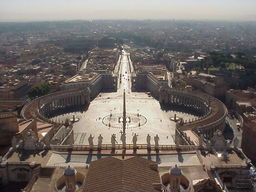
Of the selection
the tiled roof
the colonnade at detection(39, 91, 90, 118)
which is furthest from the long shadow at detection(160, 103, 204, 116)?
the tiled roof

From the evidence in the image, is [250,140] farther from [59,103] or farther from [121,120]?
[59,103]

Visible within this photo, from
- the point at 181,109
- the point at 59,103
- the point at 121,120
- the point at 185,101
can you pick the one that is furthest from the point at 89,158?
the point at 185,101

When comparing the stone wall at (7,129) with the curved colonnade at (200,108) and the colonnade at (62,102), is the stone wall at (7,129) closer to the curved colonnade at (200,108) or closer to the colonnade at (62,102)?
the curved colonnade at (200,108)

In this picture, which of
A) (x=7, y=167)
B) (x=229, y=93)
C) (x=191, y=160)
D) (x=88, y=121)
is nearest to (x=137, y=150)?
(x=191, y=160)

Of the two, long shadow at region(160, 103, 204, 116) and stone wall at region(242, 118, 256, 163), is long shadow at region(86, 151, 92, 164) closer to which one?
stone wall at region(242, 118, 256, 163)

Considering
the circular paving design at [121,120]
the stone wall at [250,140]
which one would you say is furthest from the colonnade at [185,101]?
the stone wall at [250,140]
